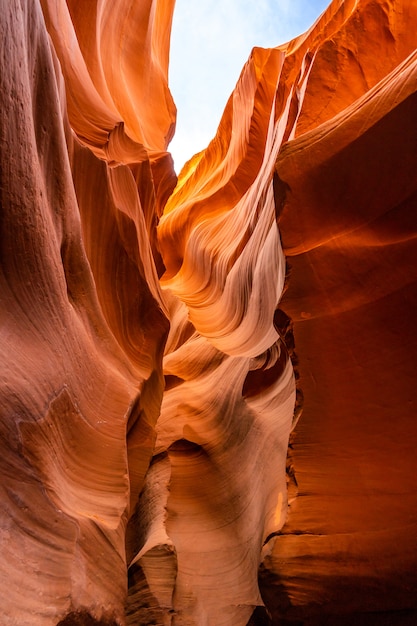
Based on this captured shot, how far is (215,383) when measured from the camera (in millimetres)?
4195

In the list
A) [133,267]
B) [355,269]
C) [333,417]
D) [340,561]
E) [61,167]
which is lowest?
[340,561]

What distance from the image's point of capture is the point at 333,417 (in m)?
2.69

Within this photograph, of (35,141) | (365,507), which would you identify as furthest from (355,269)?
(35,141)

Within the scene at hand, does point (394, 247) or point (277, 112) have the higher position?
point (277, 112)

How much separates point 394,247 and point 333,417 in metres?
0.92

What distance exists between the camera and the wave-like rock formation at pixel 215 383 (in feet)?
6.42

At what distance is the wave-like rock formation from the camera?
6.42 feet

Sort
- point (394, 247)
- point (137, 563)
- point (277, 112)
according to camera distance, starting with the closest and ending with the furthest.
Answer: point (394, 247), point (137, 563), point (277, 112)

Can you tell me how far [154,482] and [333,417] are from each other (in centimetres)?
153

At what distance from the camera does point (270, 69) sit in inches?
295

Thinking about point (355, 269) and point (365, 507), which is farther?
point (355, 269)

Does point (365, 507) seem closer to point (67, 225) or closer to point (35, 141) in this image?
point (67, 225)

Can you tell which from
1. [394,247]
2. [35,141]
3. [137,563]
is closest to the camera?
[35,141]

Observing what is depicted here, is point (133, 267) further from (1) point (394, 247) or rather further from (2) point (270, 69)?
(2) point (270, 69)
